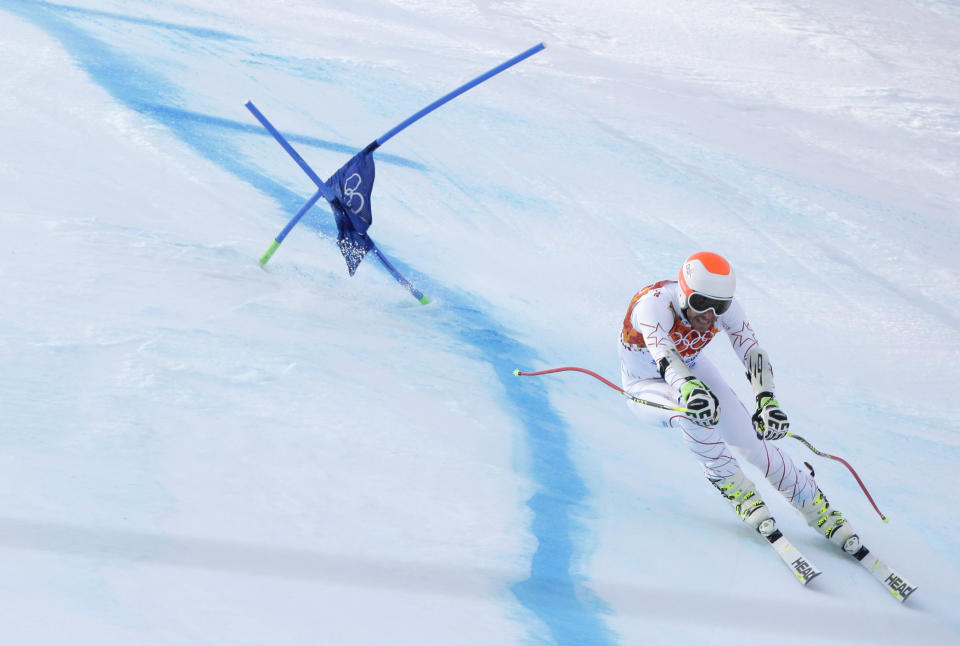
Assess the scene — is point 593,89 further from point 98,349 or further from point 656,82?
point 98,349

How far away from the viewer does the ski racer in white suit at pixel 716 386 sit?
9.19 ft

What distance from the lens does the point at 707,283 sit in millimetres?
2789

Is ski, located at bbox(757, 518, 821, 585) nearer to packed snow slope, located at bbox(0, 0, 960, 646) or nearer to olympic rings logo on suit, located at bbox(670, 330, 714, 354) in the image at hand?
packed snow slope, located at bbox(0, 0, 960, 646)

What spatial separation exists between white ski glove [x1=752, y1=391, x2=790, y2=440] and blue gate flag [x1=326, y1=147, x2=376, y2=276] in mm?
1856

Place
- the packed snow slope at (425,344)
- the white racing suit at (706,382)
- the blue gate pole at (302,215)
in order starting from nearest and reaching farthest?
the packed snow slope at (425,344)
the white racing suit at (706,382)
the blue gate pole at (302,215)

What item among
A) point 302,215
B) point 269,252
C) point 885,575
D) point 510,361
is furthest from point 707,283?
point 269,252

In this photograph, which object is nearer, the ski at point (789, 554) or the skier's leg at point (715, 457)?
the ski at point (789, 554)

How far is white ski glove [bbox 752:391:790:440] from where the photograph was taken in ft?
8.97

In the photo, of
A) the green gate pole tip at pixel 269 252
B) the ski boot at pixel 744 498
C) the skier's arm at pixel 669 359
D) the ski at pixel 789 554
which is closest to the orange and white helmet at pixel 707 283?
the skier's arm at pixel 669 359

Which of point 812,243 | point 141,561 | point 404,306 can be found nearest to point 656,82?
point 812,243

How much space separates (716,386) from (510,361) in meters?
1.02

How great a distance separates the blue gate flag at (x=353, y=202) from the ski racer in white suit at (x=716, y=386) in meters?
1.36

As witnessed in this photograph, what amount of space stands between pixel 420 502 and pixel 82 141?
343cm

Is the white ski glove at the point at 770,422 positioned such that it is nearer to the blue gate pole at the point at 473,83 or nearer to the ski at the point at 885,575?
the ski at the point at 885,575
